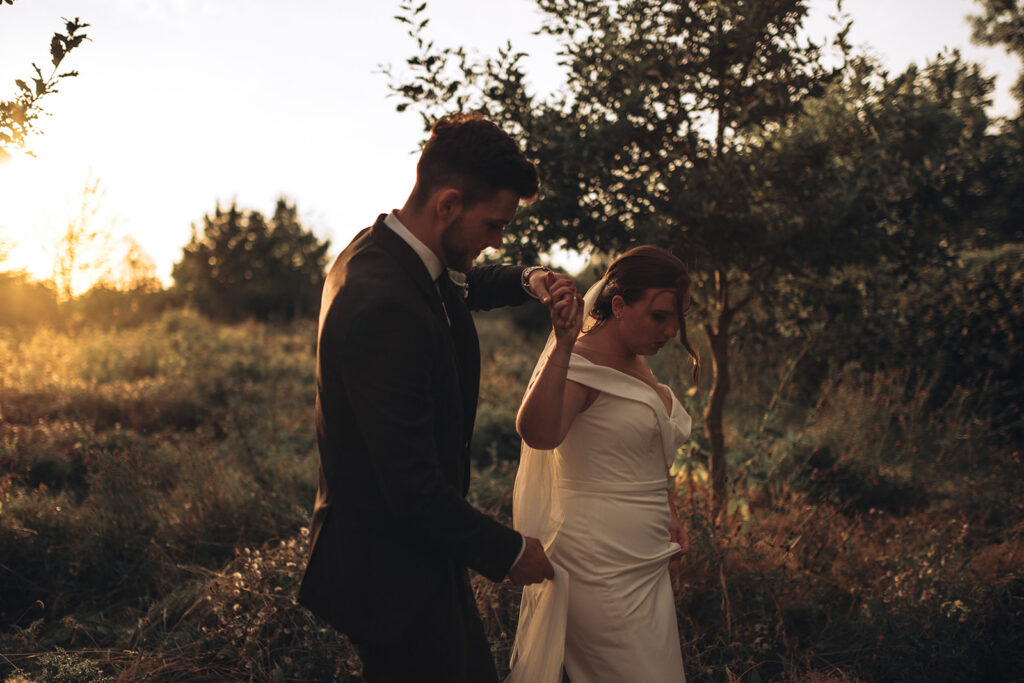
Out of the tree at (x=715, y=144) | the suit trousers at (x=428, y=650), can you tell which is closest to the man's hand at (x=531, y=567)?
the suit trousers at (x=428, y=650)

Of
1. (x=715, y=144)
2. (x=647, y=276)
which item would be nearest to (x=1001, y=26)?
(x=715, y=144)

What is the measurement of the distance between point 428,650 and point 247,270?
34325mm

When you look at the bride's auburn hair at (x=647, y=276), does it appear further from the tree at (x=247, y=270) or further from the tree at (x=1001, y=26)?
the tree at (x=247, y=270)

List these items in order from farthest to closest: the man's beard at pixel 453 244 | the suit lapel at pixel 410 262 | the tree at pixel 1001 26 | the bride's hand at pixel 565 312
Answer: the tree at pixel 1001 26 < the bride's hand at pixel 565 312 < the man's beard at pixel 453 244 < the suit lapel at pixel 410 262

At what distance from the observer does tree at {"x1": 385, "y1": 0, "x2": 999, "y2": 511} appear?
4.18m

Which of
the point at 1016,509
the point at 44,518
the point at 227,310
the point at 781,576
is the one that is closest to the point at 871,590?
the point at 781,576

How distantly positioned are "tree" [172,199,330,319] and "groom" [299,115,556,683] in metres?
29.3

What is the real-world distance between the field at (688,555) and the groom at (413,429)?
1602 mm

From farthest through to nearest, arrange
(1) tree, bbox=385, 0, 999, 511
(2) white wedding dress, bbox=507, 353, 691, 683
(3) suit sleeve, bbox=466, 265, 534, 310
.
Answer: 1. (1) tree, bbox=385, 0, 999, 511
2. (3) suit sleeve, bbox=466, 265, 534, 310
3. (2) white wedding dress, bbox=507, 353, 691, 683

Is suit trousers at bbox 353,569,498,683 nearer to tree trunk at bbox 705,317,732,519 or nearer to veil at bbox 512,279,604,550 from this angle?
veil at bbox 512,279,604,550

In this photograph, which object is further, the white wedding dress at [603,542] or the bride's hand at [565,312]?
the white wedding dress at [603,542]

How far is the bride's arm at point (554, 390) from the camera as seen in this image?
1.99 metres

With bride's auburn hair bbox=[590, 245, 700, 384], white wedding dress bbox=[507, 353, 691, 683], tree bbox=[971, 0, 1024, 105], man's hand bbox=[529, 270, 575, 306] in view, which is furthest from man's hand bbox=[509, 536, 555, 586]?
tree bbox=[971, 0, 1024, 105]

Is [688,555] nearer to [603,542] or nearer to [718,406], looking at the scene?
[603,542]
